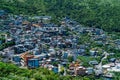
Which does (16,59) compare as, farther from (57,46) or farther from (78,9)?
(78,9)

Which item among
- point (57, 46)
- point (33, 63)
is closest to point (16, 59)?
point (33, 63)

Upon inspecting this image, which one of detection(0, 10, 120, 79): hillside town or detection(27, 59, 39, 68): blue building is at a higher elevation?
detection(27, 59, 39, 68): blue building

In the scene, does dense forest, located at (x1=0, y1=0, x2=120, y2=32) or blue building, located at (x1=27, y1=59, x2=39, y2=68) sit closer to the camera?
blue building, located at (x1=27, y1=59, x2=39, y2=68)

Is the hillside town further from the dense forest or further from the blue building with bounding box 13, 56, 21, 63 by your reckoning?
the dense forest

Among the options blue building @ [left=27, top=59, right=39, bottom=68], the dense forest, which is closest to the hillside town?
blue building @ [left=27, top=59, right=39, bottom=68]

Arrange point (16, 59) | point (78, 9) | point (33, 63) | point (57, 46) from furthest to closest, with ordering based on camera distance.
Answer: point (78, 9) < point (57, 46) < point (16, 59) < point (33, 63)

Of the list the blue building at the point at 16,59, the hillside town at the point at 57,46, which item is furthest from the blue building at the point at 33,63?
the blue building at the point at 16,59
